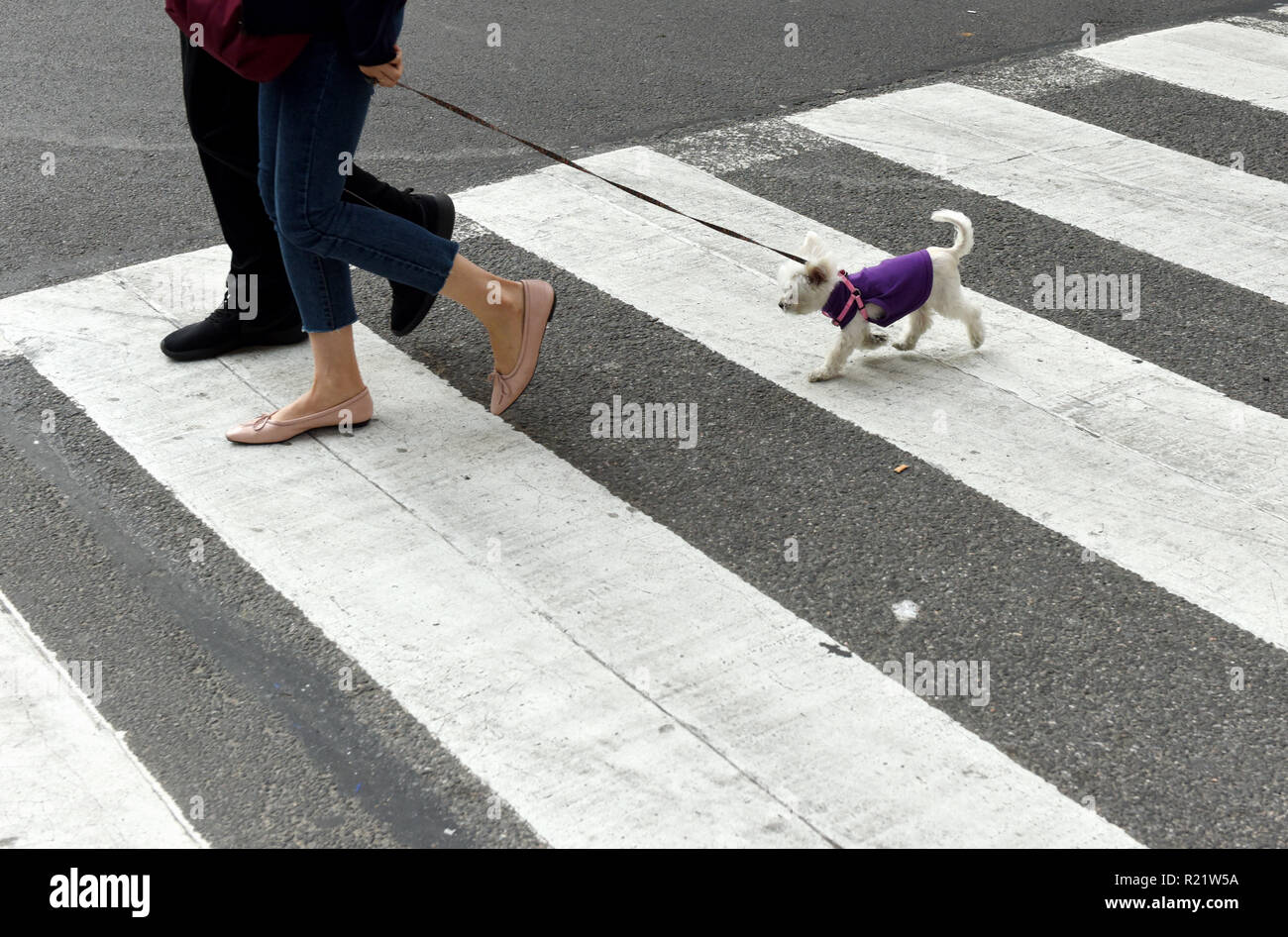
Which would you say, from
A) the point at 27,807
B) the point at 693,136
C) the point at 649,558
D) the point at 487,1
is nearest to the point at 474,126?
the point at 693,136

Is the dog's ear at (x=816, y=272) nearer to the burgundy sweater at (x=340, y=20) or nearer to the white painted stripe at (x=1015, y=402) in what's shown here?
the white painted stripe at (x=1015, y=402)

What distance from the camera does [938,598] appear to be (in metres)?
3.65

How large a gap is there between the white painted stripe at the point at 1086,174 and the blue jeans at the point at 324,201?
3103 mm

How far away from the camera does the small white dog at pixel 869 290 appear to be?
455cm

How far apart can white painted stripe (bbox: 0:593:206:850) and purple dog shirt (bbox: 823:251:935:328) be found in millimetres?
2585

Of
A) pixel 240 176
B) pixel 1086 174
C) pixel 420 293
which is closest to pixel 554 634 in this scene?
pixel 420 293

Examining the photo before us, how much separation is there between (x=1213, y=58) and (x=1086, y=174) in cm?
220

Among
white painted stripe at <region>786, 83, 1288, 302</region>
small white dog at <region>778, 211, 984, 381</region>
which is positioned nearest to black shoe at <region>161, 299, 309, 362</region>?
small white dog at <region>778, 211, 984, 381</region>

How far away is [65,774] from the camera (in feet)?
10.1

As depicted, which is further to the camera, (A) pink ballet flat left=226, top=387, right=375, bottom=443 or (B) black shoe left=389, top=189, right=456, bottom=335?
(B) black shoe left=389, top=189, right=456, bottom=335

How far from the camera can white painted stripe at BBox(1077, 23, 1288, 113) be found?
740cm

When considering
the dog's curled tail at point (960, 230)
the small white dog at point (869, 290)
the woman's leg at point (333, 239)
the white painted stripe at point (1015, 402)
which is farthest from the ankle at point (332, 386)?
the dog's curled tail at point (960, 230)

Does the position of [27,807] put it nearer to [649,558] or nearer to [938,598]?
[649,558]

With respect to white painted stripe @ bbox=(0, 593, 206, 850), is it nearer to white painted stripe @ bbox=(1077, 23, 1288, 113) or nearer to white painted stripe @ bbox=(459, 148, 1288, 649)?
white painted stripe @ bbox=(459, 148, 1288, 649)
